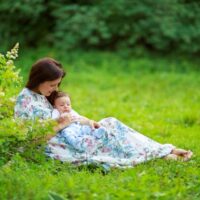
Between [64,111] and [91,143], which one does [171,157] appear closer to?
[91,143]

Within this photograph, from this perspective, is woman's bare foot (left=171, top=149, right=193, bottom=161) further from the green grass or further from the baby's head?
the baby's head

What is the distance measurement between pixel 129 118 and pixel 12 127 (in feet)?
11.1

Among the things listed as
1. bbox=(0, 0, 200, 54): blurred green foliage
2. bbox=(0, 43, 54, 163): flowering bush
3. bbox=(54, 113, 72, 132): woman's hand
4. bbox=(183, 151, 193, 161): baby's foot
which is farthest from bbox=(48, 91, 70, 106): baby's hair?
bbox=(0, 0, 200, 54): blurred green foliage

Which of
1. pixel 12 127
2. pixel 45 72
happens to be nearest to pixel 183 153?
pixel 45 72

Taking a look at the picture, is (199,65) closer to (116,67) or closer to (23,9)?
(116,67)

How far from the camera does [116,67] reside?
1245 centimetres

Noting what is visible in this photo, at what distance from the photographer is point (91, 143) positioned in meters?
6.08

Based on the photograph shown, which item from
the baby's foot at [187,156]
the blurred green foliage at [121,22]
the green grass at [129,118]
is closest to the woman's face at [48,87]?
the green grass at [129,118]

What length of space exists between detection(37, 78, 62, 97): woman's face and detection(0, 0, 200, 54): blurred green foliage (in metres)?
6.85

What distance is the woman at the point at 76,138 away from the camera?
19.7 ft

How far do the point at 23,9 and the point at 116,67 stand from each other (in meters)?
2.31

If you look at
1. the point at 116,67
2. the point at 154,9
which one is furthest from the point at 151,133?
the point at 154,9

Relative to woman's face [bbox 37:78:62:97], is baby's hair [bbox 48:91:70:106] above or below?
below

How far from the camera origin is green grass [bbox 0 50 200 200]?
514 cm
